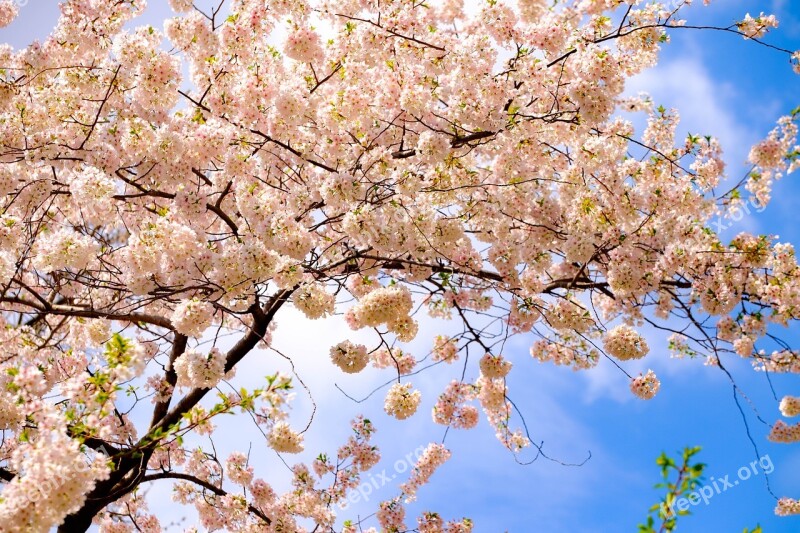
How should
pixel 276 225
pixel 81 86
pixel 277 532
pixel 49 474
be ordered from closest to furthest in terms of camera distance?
pixel 49 474
pixel 276 225
pixel 81 86
pixel 277 532

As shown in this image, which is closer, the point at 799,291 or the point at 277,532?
the point at 799,291

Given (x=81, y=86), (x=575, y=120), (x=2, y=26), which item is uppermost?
(x=2, y=26)

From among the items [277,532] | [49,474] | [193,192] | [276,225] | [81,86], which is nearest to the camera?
[49,474]

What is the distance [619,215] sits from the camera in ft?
22.2

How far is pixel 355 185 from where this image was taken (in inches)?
236

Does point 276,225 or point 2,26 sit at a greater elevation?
point 2,26

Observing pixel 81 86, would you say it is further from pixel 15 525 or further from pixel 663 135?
pixel 663 135

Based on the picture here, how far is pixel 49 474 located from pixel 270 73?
15.4 ft

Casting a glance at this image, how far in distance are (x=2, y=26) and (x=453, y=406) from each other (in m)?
7.74

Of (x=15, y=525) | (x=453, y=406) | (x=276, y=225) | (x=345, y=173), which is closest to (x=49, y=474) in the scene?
(x=15, y=525)

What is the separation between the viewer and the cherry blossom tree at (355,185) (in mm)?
6055

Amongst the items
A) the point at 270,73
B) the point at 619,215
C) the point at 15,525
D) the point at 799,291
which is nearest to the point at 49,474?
the point at 15,525

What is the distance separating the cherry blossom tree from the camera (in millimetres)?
6055

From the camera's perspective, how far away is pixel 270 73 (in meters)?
6.91
